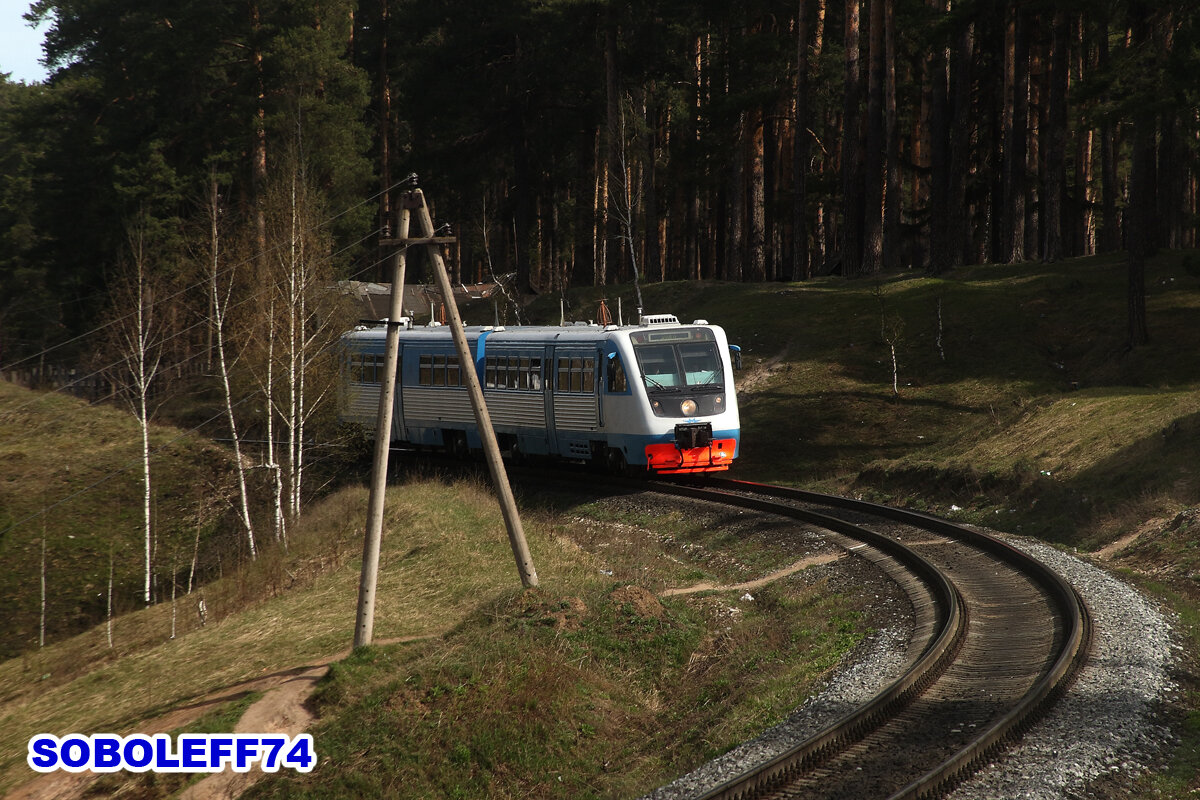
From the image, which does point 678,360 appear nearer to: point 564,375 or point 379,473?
point 564,375

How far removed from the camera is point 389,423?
13.5 metres

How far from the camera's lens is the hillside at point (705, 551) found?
463 inches

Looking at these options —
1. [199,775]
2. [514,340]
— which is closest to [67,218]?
[514,340]

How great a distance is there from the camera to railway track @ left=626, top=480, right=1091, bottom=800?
901 cm

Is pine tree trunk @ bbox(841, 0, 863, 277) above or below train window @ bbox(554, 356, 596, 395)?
above

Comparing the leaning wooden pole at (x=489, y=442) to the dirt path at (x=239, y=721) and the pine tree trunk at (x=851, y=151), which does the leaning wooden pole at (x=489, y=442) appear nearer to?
the dirt path at (x=239, y=721)

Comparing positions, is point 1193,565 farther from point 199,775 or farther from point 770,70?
point 770,70

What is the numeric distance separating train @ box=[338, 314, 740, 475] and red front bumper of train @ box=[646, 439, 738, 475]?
22 millimetres

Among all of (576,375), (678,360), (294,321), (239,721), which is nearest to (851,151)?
(678,360)

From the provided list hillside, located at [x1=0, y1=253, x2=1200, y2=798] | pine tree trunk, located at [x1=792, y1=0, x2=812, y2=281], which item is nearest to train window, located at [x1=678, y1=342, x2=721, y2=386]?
hillside, located at [x1=0, y1=253, x2=1200, y2=798]

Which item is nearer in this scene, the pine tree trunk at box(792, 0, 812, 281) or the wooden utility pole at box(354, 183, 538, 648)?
the wooden utility pole at box(354, 183, 538, 648)

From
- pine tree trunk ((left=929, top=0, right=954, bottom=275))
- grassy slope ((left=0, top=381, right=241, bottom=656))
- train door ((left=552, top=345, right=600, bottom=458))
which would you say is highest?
pine tree trunk ((left=929, top=0, right=954, bottom=275))

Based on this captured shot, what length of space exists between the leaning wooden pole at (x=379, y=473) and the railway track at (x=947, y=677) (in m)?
5.38

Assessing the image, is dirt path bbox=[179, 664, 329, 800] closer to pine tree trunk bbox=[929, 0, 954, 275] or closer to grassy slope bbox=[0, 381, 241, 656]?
grassy slope bbox=[0, 381, 241, 656]
